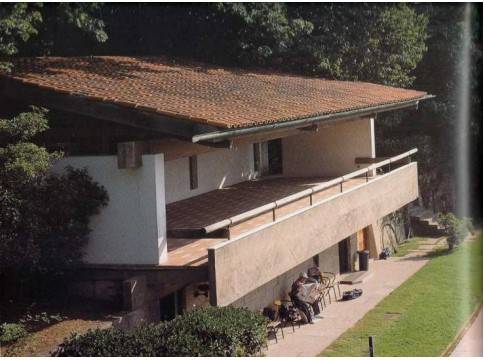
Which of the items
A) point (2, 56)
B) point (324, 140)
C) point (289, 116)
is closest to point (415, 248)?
point (324, 140)

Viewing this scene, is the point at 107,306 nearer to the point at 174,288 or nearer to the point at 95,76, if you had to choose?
the point at 174,288

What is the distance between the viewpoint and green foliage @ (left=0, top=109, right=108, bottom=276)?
13.1 metres

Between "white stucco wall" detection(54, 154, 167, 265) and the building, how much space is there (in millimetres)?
18

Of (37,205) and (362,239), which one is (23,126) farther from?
(362,239)

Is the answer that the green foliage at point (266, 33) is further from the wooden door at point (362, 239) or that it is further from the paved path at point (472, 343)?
the paved path at point (472, 343)

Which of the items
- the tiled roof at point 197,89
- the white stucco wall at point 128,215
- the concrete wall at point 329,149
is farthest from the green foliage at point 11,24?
the concrete wall at point 329,149

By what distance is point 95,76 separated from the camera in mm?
17047

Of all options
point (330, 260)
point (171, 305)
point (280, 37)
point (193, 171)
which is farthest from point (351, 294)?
point (280, 37)

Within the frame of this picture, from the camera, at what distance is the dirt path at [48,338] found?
11961mm

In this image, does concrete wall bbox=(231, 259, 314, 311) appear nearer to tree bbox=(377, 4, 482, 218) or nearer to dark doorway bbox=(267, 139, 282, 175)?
dark doorway bbox=(267, 139, 282, 175)

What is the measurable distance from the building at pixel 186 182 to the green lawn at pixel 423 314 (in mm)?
1869

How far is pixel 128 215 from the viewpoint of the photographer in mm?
13945

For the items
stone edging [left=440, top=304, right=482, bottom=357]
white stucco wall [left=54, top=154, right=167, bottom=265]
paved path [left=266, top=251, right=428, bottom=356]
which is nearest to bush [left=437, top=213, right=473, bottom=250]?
paved path [left=266, top=251, right=428, bottom=356]

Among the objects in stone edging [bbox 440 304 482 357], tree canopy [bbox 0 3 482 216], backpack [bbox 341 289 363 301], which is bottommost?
stone edging [bbox 440 304 482 357]
